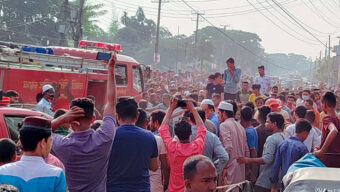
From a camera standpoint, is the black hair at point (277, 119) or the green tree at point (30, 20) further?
the green tree at point (30, 20)

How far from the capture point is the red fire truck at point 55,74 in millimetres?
10477

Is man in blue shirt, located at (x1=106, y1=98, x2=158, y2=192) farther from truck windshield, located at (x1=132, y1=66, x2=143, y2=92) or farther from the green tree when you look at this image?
the green tree

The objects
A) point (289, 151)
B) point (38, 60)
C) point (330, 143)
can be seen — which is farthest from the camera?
point (38, 60)

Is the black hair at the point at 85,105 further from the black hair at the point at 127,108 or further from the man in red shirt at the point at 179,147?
the man in red shirt at the point at 179,147

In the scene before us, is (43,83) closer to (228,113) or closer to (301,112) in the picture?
(228,113)

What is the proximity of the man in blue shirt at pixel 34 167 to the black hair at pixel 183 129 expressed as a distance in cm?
209

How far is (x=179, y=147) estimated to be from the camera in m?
5.48

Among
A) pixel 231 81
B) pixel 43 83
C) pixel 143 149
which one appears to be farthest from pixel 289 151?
pixel 231 81

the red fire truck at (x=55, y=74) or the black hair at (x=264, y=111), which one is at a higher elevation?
the red fire truck at (x=55, y=74)

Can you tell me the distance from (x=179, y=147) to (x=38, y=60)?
6.19 m

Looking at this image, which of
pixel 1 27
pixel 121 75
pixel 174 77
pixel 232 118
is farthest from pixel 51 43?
pixel 232 118

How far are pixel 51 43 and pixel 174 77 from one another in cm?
1763

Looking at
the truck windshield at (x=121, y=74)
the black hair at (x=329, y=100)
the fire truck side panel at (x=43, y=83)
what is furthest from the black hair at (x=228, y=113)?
the truck windshield at (x=121, y=74)

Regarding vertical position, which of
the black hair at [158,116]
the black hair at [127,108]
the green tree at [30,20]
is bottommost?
the black hair at [158,116]
